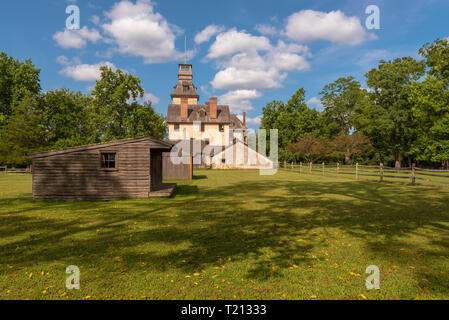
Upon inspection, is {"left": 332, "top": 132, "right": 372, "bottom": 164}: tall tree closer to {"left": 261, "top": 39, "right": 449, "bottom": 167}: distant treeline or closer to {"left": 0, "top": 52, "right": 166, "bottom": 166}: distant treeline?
{"left": 261, "top": 39, "right": 449, "bottom": 167}: distant treeline

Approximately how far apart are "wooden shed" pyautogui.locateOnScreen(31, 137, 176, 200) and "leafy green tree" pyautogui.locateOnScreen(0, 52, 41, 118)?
1583 inches

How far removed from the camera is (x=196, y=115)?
5738 centimetres

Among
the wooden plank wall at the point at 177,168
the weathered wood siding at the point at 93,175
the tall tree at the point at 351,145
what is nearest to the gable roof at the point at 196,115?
the tall tree at the point at 351,145

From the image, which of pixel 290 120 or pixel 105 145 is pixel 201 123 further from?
pixel 105 145

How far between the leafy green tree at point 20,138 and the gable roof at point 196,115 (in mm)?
24412

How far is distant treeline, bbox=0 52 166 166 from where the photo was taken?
3891cm

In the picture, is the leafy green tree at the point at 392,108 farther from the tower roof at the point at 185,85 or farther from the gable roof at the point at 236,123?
the tower roof at the point at 185,85

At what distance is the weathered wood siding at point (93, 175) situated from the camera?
12945 millimetres

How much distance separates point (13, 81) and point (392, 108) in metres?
65.7

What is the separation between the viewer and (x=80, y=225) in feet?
Result: 26.2

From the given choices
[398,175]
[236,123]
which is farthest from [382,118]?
[236,123]

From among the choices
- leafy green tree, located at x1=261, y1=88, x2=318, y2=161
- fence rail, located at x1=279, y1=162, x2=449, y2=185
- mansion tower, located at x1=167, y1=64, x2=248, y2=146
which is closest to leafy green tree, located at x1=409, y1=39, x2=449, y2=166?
fence rail, located at x1=279, y1=162, x2=449, y2=185
